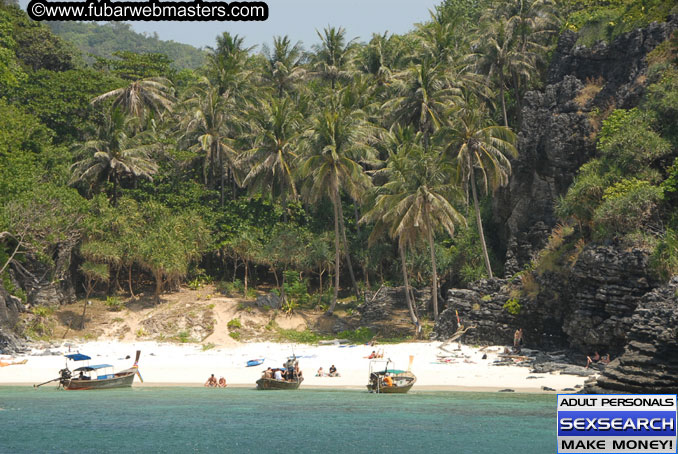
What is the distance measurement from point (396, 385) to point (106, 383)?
13456 millimetres

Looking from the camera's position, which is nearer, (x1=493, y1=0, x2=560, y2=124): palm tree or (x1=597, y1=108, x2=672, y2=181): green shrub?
(x1=597, y1=108, x2=672, y2=181): green shrub

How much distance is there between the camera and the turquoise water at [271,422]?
2070 cm

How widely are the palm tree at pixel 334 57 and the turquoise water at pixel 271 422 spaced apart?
33078 millimetres

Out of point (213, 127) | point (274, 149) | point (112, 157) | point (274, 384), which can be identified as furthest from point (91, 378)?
point (213, 127)

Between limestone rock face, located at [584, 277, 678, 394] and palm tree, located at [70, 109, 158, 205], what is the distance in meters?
33.8

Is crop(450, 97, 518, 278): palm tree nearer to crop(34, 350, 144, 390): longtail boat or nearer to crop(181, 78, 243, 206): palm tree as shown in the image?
crop(181, 78, 243, 206): palm tree

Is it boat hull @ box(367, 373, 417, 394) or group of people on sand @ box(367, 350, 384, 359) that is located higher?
group of people on sand @ box(367, 350, 384, 359)

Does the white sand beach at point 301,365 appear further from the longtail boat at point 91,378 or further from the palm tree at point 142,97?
the palm tree at point 142,97

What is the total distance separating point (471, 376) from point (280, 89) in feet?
116

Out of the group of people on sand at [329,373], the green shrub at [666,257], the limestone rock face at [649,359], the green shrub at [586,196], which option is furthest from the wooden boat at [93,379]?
the green shrub at [666,257]

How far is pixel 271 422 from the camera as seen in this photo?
78.7 ft

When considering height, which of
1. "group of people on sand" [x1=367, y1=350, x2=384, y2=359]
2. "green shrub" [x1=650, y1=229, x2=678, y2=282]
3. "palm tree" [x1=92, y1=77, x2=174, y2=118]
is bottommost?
"group of people on sand" [x1=367, y1=350, x2=384, y2=359]

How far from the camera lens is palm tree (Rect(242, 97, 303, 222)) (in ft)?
153

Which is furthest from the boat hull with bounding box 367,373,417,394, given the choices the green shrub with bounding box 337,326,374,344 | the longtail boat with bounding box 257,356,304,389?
the green shrub with bounding box 337,326,374,344
